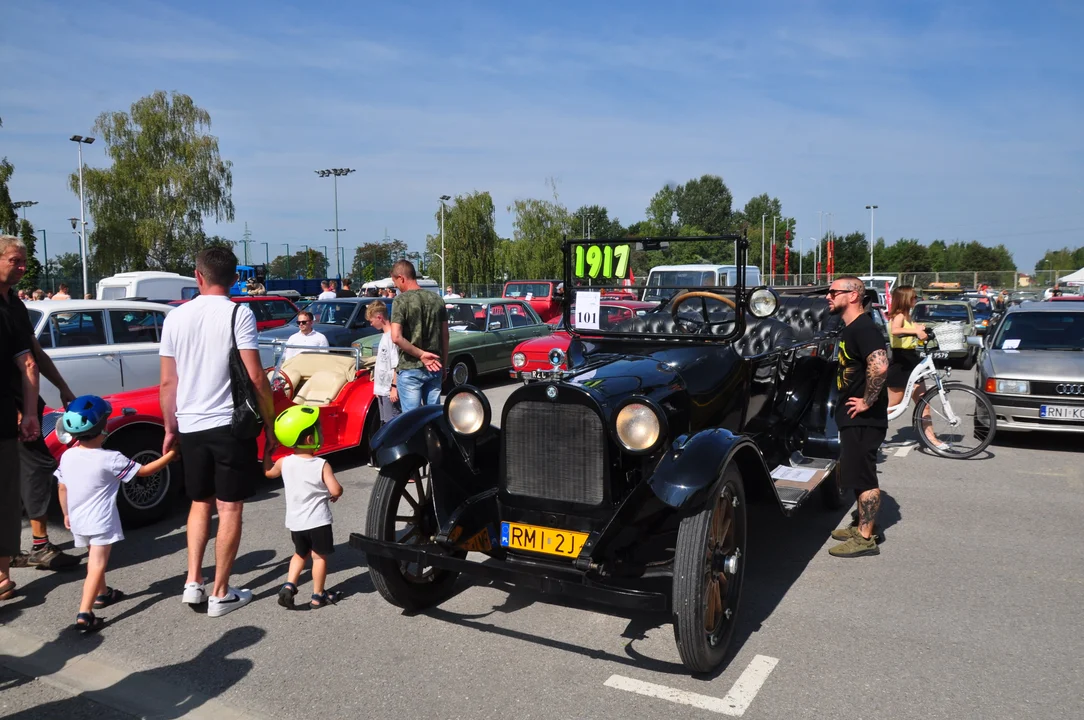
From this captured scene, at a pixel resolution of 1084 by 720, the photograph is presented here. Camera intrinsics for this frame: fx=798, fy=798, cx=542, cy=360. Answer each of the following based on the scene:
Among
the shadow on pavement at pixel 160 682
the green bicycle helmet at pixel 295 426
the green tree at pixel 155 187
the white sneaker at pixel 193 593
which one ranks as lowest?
the shadow on pavement at pixel 160 682

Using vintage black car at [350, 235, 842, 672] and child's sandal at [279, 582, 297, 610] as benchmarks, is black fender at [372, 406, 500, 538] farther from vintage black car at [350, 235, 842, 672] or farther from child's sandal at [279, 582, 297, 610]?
child's sandal at [279, 582, 297, 610]

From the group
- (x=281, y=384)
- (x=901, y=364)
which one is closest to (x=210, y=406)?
(x=281, y=384)

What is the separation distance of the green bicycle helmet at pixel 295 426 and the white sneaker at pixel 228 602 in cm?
93

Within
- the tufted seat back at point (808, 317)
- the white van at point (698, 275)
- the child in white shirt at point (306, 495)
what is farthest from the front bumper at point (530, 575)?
the white van at point (698, 275)

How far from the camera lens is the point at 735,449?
391cm

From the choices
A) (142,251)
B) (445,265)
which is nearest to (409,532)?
(142,251)

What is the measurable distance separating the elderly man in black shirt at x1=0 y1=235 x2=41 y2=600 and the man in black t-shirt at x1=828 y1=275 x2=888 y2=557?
5.01 meters

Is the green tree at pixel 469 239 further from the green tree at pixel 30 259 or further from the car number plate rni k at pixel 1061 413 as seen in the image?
the car number plate rni k at pixel 1061 413

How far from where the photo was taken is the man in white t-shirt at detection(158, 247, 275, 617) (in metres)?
4.30

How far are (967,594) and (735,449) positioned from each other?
76.2 inches

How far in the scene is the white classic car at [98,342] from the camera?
803 centimetres

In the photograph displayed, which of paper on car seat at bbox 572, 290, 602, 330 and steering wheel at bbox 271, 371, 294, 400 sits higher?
paper on car seat at bbox 572, 290, 602, 330

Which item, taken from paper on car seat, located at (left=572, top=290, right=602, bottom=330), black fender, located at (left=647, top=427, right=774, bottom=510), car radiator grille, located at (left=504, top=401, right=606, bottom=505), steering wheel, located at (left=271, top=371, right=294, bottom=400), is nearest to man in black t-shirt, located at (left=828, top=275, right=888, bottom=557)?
black fender, located at (left=647, top=427, right=774, bottom=510)

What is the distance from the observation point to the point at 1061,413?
27.5 ft
